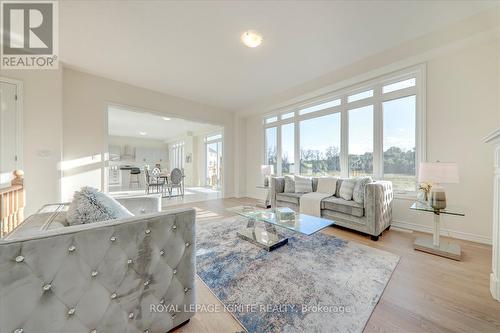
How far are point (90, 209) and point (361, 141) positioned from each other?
406 cm

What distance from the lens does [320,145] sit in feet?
14.3

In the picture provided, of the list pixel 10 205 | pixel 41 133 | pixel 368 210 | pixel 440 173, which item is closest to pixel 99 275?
pixel 10 205

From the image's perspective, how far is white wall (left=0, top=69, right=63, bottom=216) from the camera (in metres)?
2.99

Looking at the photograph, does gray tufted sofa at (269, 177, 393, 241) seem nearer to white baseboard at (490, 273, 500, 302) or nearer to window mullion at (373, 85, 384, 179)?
window mullion at (373, 85, 384, 179)

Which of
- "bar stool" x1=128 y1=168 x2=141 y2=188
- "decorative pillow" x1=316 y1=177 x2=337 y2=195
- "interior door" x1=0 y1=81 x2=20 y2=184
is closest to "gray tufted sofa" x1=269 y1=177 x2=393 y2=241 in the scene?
"decorative pillow" x1=316 y1=177 x2=337 y2=195

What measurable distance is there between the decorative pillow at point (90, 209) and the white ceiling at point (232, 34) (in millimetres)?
2259

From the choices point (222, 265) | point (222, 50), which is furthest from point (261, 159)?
point (222, 265)

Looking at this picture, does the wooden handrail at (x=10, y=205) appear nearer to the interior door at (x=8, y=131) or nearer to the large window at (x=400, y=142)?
the interior door at (x=8, y=131)

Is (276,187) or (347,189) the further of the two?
(276,187)

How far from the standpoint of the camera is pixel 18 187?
2.11m

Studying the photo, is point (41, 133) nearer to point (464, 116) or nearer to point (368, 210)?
point (368, 210)

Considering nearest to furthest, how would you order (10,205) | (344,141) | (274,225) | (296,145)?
(10,205)
(274,225)
(344,141)
(296,145)

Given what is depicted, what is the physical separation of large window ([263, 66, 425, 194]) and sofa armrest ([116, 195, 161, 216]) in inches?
138

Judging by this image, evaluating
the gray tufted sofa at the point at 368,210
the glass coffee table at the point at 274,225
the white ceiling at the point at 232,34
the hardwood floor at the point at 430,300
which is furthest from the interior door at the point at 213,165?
the hardwood floor at the point at 430,300
